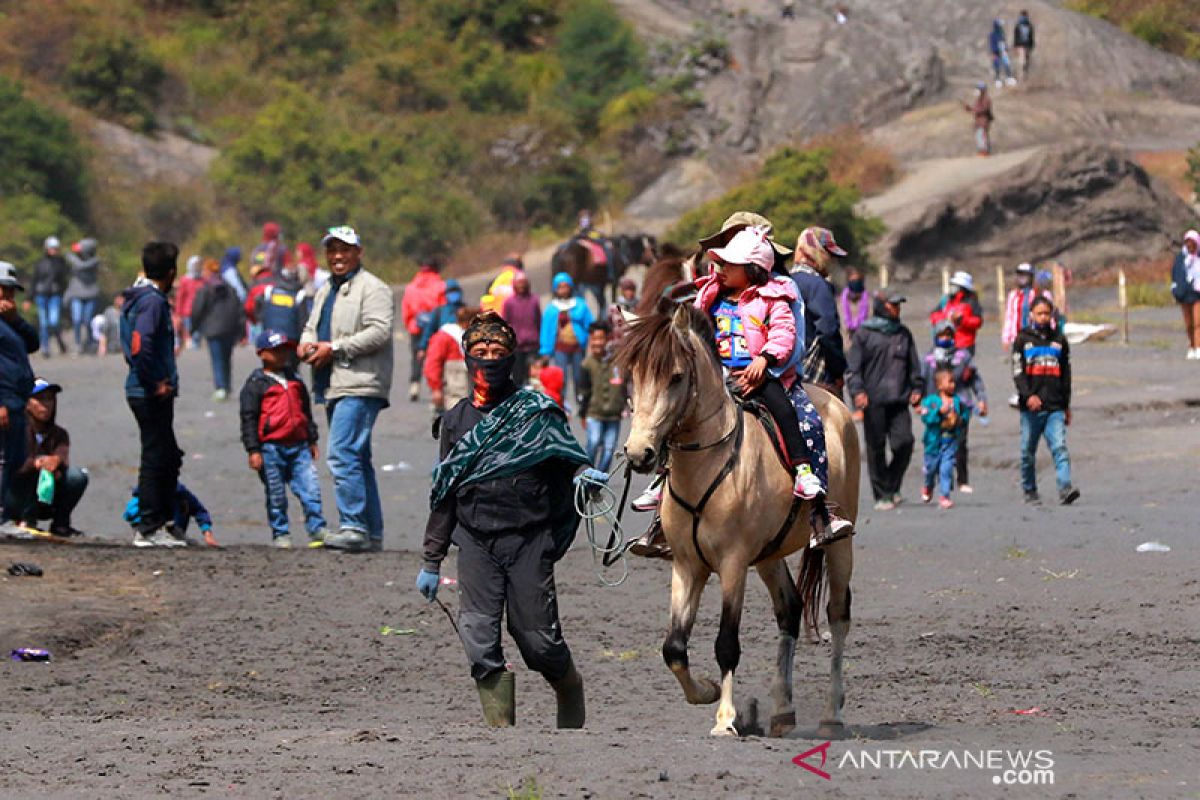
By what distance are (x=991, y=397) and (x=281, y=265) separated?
10.6 m

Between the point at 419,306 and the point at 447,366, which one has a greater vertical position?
the point at 419,306

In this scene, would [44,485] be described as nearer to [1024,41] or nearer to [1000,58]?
[1024,41]

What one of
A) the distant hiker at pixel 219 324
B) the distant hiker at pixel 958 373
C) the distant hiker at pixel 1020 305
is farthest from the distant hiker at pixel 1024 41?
the distant hiker at pixel 958 373

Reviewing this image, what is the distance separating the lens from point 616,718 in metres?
10.6

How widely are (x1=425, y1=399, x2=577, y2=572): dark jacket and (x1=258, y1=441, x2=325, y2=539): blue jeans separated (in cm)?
652

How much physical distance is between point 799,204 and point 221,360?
55.1ft

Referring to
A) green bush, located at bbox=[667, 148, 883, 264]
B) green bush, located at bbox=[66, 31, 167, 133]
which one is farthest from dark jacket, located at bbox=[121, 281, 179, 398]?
green bush, located at bbox=[66, 31, 167, 133]

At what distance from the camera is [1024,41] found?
5838 centimetres

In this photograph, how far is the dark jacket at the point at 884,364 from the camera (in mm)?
18766

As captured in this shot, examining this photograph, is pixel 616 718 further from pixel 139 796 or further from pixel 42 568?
pixel 42 568

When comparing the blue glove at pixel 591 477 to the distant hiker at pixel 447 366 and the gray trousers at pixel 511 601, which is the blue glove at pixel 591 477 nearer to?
the gray trousers at pixel 511 601

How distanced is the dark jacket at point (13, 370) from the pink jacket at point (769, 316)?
22.0 feet

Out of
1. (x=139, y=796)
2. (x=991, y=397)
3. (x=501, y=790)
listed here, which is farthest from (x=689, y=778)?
(x=991, y=397)

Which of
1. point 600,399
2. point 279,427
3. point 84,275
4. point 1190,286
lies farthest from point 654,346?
point 84,275
